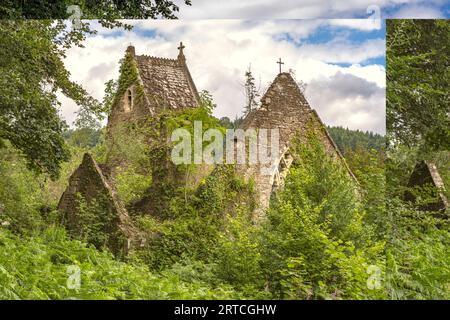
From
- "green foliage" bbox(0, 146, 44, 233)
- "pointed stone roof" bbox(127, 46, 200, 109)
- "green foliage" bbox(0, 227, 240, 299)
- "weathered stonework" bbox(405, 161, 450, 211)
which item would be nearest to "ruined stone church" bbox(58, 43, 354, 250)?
"pointed stone roof" bbox(127, 46, 200, 109)

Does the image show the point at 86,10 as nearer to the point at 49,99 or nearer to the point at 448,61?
the point at 49,99

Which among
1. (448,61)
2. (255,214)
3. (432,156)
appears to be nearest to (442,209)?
(432,156)

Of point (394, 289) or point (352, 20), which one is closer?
point (394, 289)

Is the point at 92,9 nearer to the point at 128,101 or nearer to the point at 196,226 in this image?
the point at 128,101

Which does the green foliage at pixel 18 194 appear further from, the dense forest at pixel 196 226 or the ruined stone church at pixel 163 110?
the ruined stone church at pixel 163 110

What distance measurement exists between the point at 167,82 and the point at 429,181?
5.06 meters

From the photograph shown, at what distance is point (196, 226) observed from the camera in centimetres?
970

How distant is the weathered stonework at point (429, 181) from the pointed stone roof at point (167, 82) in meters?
4.62

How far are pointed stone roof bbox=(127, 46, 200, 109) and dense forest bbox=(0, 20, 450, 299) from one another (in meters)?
0.35

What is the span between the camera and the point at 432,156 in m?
13.0

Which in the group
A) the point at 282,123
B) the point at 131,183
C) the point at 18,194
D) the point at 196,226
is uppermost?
the point at 282,123

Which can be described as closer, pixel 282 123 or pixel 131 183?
pixel 131 183

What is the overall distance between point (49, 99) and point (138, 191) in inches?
69.0

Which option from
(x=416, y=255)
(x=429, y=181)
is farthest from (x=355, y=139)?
(x=429, y=181)
